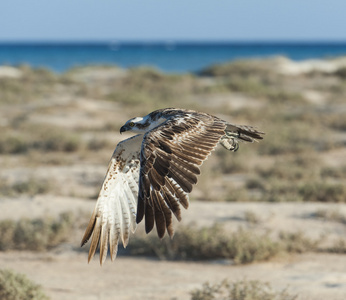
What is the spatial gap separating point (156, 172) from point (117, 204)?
117 cm

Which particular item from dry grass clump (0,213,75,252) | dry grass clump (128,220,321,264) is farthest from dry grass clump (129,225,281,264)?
dry grass clump (0,213,75,252)

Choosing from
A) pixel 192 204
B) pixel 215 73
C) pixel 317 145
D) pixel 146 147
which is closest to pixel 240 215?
pixel 192 204

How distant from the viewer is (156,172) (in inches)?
159

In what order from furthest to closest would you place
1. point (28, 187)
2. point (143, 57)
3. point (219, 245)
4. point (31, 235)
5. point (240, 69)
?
point (143, 57) < point (240, 69) < point (28, 187) < point (31, 235) < point (219, 245)

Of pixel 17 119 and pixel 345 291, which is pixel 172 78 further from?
pixel 345 291

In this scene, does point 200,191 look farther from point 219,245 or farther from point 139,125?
point 139,125

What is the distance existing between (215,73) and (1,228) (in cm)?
3025

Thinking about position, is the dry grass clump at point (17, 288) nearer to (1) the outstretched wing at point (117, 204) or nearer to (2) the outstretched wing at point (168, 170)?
(1) the outstretched wing at point (117, 204)

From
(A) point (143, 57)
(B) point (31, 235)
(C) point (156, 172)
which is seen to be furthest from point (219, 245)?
(A) point (143, 57)

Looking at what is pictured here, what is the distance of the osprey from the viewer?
3.90 m

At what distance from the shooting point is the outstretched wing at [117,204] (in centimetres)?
484

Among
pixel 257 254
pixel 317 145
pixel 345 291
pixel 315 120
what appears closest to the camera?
pixel 345 291

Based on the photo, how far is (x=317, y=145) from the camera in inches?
589

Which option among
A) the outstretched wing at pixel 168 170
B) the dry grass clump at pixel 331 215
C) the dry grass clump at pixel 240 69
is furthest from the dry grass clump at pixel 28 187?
the dry grass clump at pixel 240 69
